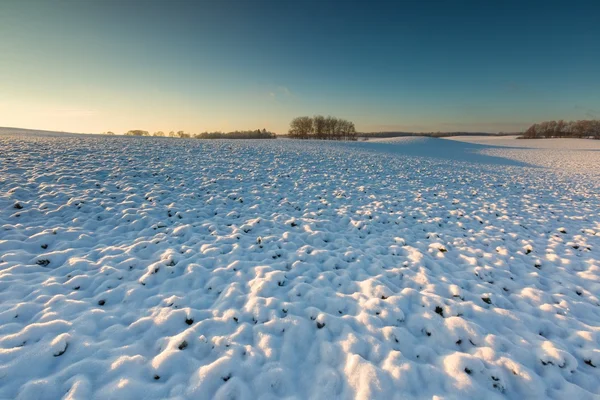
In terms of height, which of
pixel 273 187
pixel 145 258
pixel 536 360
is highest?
pixel 273 187

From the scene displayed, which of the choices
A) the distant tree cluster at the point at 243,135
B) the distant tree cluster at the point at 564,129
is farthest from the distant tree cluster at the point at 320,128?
the distant tree cluster at the point at 564,129

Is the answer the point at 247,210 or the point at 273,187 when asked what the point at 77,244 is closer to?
the point at 247,210

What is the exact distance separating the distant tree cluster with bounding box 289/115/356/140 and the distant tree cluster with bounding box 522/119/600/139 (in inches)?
2957

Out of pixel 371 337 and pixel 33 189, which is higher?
pixel 33 189

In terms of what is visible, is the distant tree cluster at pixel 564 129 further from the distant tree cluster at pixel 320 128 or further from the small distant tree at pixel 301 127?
the small distant tree at pixel 301 127

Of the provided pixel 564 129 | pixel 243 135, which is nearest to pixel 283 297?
pixel 243 135

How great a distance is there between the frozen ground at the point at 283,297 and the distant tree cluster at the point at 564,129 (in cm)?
13346

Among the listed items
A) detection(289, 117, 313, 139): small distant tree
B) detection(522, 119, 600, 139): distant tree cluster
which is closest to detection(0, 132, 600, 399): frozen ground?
detection(289, 117, 313, 139): small distant tree

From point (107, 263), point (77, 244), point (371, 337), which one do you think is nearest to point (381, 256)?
point (371, 337)

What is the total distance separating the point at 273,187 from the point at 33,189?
28.4ft

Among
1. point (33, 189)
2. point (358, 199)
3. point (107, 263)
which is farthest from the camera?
point (358, 199)

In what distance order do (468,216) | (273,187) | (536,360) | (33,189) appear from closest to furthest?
(536,360) < (33,189) < (468,216) < (273,187)

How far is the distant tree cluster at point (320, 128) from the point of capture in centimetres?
8731

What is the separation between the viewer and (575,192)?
1398 cm
